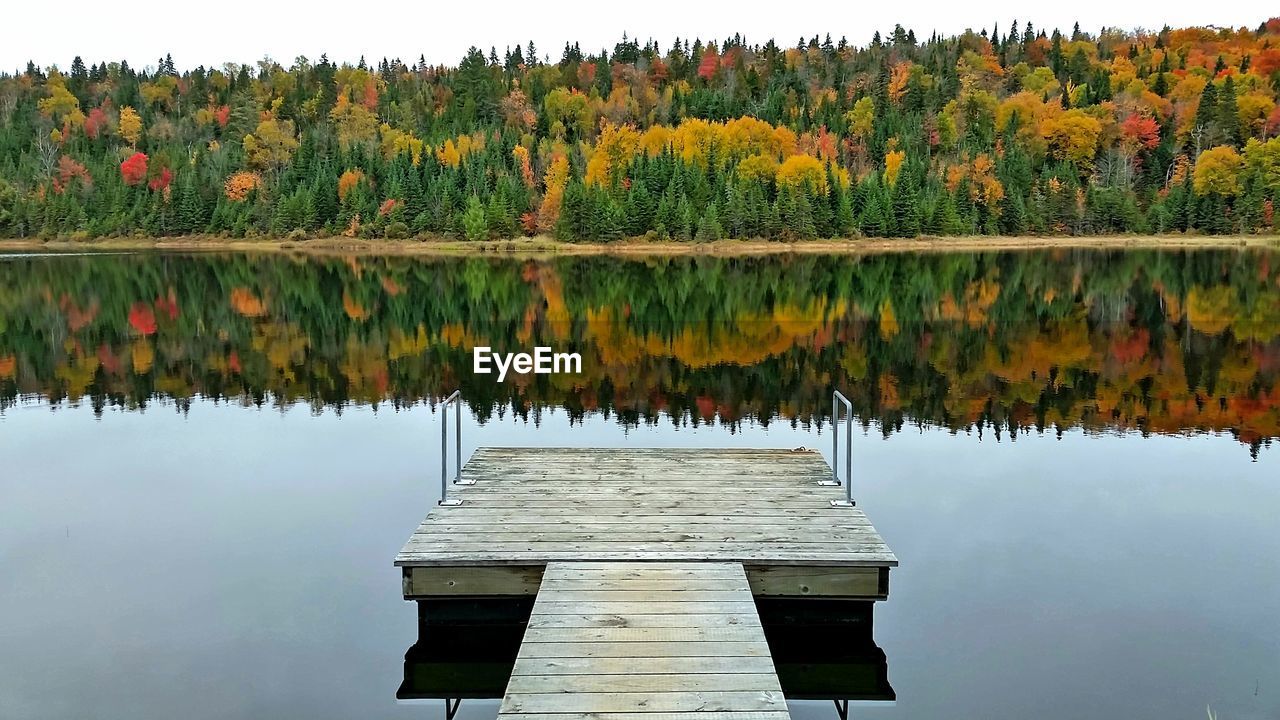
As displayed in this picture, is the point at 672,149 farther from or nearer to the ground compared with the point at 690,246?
farther from the ground

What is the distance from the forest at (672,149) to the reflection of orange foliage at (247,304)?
5365cm

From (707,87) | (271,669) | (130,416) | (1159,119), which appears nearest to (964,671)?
(271,669)

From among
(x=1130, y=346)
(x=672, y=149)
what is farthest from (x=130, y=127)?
(x=1130, y=346)

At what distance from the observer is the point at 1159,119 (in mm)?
151500

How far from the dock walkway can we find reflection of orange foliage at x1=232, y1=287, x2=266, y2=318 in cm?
→ 3477

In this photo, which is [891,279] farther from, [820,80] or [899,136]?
[820,80]

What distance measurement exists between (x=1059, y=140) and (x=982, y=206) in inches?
1500

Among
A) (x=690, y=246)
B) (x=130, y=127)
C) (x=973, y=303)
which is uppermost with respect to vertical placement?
(x=130, y=127)
